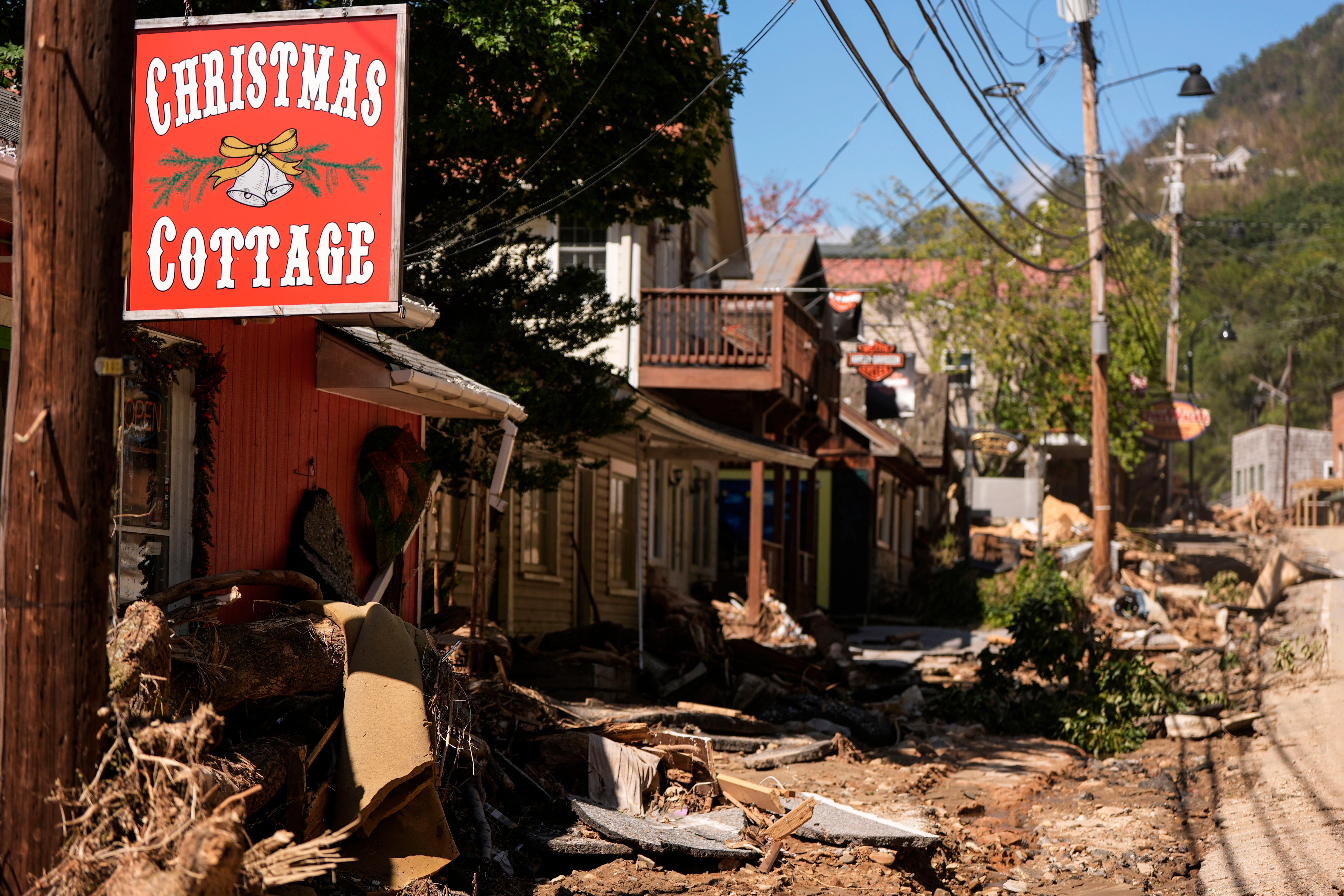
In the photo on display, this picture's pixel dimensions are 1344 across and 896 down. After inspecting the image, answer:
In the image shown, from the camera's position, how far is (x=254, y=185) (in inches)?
216

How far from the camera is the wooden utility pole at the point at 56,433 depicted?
4.31 meters

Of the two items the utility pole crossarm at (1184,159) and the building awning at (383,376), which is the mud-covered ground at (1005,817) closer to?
the building awning at (383,376)

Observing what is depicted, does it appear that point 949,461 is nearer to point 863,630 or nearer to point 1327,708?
point 863,630

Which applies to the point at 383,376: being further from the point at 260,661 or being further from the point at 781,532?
the point at 781,532

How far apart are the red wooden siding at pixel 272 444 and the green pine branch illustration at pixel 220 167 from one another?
1473mm

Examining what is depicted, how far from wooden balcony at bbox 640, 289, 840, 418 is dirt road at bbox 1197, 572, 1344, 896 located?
787 centimetres

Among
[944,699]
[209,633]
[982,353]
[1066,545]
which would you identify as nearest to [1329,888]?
[209,633]

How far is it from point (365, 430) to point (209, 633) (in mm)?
3419

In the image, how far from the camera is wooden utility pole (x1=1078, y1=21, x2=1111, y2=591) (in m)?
21.6

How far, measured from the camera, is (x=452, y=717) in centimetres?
745

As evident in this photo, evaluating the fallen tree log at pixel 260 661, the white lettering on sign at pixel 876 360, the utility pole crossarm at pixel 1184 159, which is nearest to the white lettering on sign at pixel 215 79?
the fallen tree log at pixel 260 661

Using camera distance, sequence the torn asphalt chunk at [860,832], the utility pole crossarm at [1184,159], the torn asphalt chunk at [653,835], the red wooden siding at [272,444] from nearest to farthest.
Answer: the red wooden siding at [272,444] < the torn asphalt chunk at [653,835] < the torn asphalt chunk at [860,832] < the utility pole crossarm at [1184,159]

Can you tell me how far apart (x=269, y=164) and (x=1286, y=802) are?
9536 mm

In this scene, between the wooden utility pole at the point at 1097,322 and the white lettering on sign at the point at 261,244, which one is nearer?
the white lettering on sign at the point at 261,244
